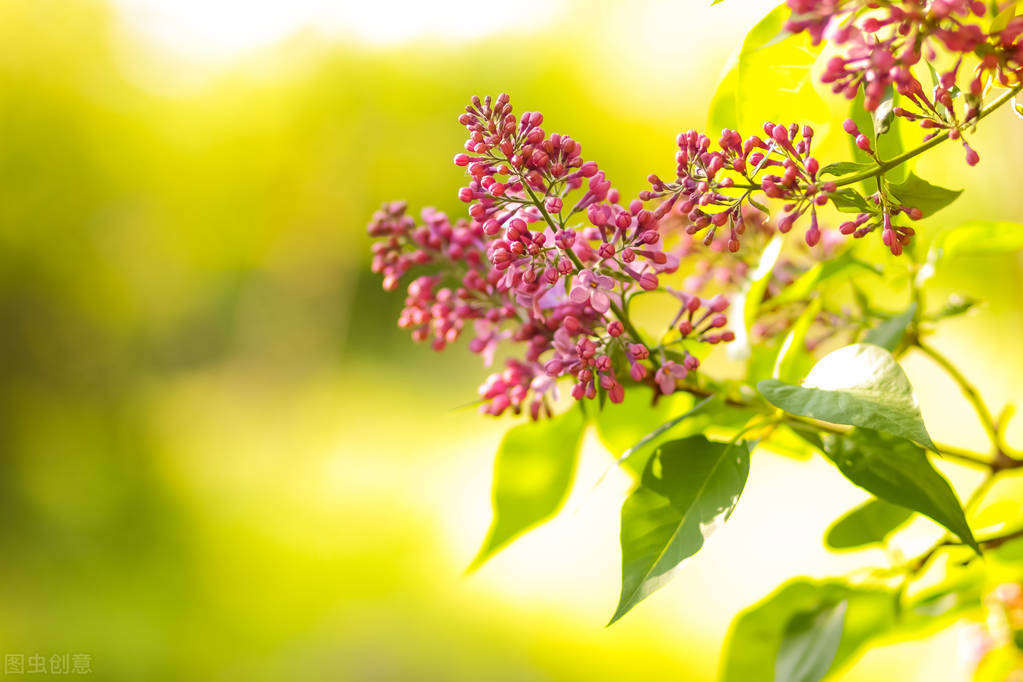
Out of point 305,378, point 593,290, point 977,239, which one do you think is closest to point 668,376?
point 593,290

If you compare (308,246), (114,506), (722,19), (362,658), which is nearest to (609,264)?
(362,658)

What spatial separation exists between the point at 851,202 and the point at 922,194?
0.6 inches

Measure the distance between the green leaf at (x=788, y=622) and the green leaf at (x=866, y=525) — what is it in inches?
0.6

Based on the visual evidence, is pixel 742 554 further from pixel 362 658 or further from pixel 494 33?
pixel 494 33

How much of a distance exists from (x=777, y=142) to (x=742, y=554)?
54.9 inches

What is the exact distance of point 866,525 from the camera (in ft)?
0.90

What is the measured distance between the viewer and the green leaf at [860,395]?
17cm

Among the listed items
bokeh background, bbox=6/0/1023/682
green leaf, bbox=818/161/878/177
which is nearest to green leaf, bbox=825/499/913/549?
green leaf, bbox=818/161/878/177

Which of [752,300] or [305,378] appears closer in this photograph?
[752,300]

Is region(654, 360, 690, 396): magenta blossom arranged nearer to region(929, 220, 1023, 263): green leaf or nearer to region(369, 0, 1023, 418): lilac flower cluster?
region(369, 0, 1023, 418): lilac flower cluster

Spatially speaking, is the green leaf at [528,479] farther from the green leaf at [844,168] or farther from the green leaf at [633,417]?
the green leaf at [844,168]

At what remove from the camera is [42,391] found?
3203 mm

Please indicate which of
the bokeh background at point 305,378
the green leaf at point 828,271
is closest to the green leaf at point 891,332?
the green leaf at point 828,271

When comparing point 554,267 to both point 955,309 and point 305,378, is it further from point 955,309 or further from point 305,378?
point 305,378
